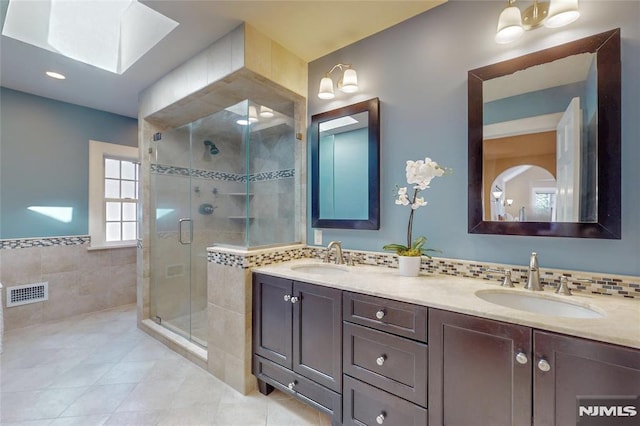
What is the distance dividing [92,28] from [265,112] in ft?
5.26

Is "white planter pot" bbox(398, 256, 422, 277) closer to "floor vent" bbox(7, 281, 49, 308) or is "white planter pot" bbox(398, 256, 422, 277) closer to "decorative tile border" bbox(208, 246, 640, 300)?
"decorative tile border" bbox(208, 246, 640, 300)

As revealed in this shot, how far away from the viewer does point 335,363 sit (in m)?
1.45

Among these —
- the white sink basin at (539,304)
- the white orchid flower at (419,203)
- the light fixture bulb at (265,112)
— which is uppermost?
the light fixture bulb at (265,112)

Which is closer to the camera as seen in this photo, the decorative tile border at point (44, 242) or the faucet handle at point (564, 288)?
the faucet handle at point (564, 288)

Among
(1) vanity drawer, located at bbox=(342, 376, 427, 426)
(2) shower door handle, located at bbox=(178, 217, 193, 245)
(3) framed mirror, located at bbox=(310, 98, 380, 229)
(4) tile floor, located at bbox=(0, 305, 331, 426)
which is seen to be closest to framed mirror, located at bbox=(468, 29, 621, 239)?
(3) framed mirror, located at bbox=(310, 98, 380, 229)

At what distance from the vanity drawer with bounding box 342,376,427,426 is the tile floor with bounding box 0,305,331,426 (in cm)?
33

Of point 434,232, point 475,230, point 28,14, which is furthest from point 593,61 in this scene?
point 28,14

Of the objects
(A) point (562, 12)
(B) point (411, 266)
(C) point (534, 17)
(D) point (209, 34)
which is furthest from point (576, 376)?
(D) point (209, 34)

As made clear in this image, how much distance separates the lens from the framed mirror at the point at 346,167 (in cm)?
193

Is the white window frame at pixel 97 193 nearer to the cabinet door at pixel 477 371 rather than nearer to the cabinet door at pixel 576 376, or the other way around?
the cabinet door at pixel 477 371

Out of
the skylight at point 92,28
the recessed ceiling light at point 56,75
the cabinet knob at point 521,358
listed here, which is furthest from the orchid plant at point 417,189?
the recessed ceiling light at point 56,75

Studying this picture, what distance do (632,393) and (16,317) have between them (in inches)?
181

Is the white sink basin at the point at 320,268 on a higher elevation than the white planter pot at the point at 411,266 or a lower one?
lower

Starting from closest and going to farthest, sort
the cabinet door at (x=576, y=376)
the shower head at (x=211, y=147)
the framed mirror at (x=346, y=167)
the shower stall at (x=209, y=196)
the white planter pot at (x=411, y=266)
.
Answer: the cabinet door at (x=576, y=376) → the white planter pot at (x=411, y=266) → the framed mirror at (x=346, y=167) → the shower stall at (x=209, y=196) → the shower head at (x=211, y=147)
